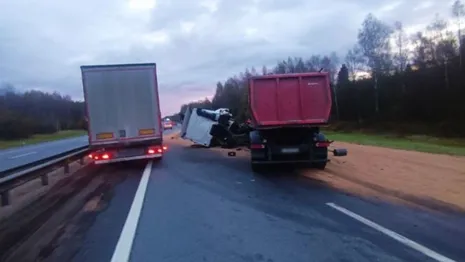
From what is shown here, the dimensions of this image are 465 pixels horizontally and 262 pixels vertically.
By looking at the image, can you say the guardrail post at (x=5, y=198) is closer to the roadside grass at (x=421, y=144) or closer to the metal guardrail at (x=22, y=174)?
the metal guardrail at (x=22, y=174)

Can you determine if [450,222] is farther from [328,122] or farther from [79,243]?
[328,122]

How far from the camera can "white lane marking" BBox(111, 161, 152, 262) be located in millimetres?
6305

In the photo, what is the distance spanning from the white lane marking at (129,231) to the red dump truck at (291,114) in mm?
4272

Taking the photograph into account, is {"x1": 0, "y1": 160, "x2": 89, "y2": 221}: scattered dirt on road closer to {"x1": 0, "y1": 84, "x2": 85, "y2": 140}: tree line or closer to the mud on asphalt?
the mud on asphalt

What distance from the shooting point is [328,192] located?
11.0 meters

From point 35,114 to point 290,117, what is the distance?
333 feet

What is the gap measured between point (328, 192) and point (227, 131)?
16630 millimetres

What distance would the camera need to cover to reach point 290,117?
49.9ft

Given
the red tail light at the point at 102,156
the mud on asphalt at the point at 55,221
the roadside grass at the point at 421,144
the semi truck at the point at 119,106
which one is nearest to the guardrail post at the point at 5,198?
the mud on asphalt at the point at 55,221

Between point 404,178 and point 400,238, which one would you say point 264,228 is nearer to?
point 400,238

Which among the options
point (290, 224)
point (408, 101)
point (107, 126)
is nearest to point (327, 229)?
point (290, 224)

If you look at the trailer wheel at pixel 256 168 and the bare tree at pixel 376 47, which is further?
the bare tree at pixel 376 47

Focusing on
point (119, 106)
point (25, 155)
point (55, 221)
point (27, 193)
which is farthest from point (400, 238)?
point (25, 155)

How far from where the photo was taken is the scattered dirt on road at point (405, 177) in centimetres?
1015
